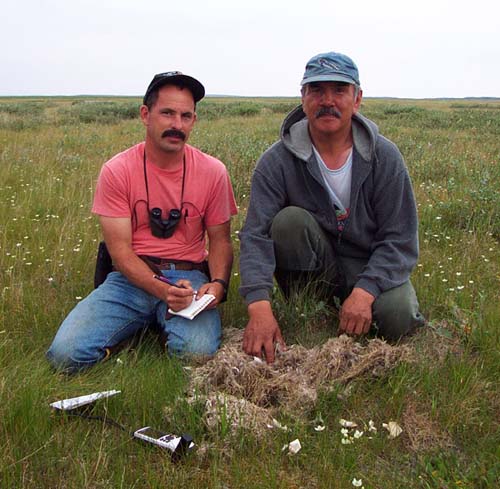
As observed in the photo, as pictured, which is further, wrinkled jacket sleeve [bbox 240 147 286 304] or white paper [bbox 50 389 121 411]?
wrinkled jacket sleeve [bbox 240 147 286 304]

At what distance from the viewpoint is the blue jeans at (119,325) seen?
3141 mm

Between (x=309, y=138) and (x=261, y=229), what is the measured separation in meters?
0.62

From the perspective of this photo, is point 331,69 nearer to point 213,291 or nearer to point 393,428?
point 213,291

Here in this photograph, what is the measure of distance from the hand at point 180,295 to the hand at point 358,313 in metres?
0.89

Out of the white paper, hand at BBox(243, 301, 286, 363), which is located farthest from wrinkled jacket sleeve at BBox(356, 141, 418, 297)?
the white paper

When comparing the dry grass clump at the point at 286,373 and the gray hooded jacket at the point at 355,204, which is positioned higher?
the gray hooded jacket at the point at 355,204

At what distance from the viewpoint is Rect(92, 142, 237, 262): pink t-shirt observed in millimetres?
3488

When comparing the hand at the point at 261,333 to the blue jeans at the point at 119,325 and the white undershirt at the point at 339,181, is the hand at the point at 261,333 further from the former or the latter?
the white undershirt at the point at 339,181

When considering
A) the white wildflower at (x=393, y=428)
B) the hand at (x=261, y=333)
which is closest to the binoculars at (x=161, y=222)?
the hand at (x=261, y=333)

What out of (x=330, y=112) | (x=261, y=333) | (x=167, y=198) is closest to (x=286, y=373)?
(x=261, y=333)

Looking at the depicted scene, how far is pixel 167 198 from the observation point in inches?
141

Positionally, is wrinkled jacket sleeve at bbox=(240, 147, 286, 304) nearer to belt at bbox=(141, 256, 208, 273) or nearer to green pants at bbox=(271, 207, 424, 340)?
green pants at bbox=(271, 207, 424, 340)

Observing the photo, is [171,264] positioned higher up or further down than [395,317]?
higher up

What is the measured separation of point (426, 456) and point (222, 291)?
155 cm
